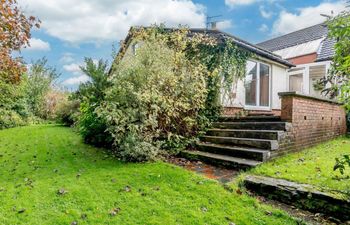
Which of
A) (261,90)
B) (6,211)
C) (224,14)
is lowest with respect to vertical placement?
(6,211)

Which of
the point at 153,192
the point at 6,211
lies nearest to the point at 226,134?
the point at 153,192

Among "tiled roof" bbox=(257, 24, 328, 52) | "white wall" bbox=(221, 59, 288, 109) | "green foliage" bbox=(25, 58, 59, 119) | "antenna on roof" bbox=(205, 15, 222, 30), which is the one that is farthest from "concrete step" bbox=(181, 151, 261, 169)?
"green foliage" bbox=(25, 58, 59, 119)

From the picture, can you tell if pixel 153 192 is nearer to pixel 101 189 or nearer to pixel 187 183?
pixel 187 183

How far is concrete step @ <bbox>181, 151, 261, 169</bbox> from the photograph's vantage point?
569cm

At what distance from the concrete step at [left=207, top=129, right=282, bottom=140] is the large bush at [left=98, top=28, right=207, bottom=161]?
64cm

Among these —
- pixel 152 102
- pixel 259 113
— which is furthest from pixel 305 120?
pixel 152 102

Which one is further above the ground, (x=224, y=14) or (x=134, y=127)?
(x=224, y=14)

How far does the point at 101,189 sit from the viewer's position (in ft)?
15.2

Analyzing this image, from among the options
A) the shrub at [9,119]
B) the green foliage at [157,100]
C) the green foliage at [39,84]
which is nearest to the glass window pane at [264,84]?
the green foliage at [157,100]

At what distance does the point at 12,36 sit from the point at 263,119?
342 inches

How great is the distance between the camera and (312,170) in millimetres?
5254

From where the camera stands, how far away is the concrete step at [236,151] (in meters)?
5.93

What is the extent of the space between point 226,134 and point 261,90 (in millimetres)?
4962

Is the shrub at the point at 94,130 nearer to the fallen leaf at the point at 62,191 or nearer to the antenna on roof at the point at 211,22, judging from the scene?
the fallen leaf at the point at 62,191
